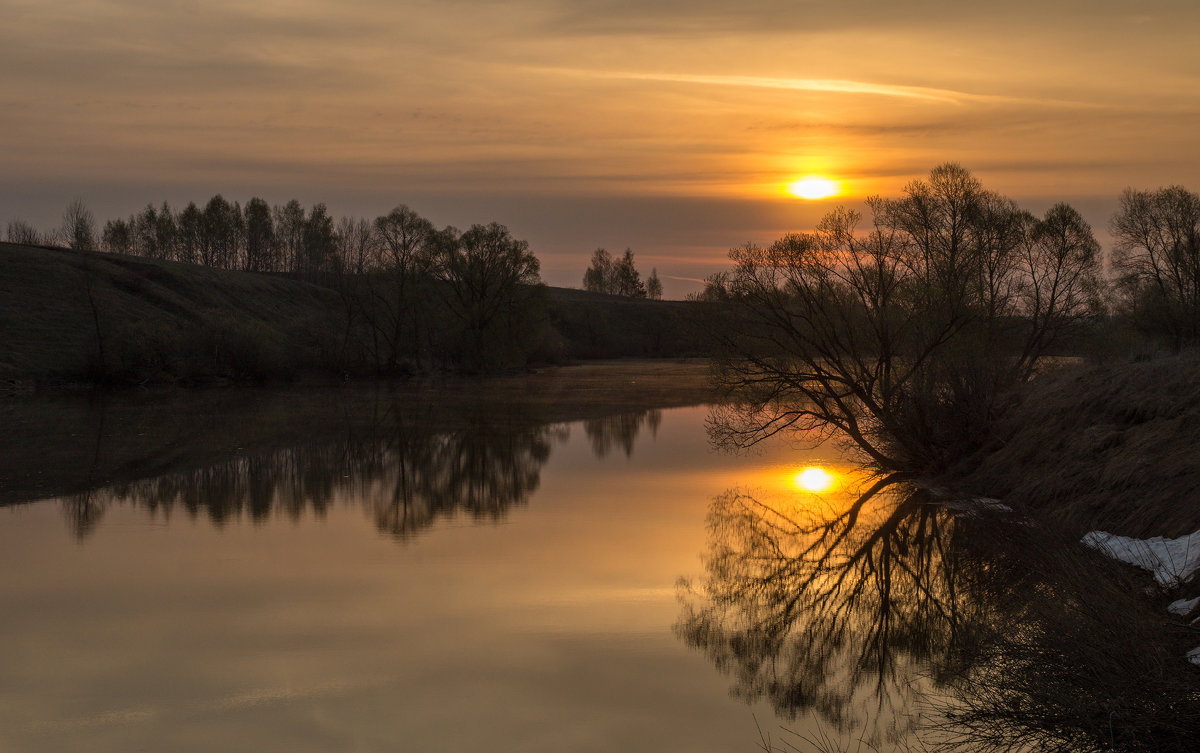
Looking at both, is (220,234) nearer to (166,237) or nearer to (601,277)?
(166,237)

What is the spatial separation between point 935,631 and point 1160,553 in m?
2.90

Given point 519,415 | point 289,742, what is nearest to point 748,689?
point 289,742

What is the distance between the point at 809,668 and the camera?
11.8 metres

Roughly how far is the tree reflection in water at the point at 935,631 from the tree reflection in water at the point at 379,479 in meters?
5.83

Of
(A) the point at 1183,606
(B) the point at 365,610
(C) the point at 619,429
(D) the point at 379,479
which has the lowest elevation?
(B) the point at 365,610

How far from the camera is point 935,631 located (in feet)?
42.8

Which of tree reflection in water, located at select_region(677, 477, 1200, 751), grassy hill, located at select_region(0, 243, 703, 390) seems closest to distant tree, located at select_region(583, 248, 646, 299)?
grassy hill, located at select_region(0, 243, 703, 390)

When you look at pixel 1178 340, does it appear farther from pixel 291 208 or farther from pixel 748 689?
pixel 291 208

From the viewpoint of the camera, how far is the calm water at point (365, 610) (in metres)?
9.84

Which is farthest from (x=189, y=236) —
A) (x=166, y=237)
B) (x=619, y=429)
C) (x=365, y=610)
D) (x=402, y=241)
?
(x=365, y=610)

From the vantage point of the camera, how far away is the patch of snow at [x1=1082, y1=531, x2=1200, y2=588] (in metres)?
11.7

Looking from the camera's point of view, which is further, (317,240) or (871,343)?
(317,240)

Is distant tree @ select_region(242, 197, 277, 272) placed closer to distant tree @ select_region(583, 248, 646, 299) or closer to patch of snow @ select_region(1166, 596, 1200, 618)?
distant tree @ select_region(583, 248, 646, 299)

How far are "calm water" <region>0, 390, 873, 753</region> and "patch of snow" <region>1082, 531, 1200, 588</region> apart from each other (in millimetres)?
4892
